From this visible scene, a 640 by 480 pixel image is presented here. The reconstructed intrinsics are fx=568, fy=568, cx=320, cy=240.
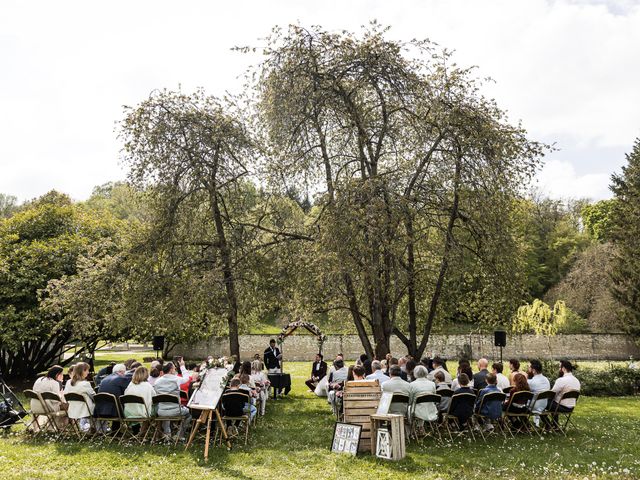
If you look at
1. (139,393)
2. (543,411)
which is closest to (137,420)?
(139,393)

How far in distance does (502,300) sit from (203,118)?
9.36 m

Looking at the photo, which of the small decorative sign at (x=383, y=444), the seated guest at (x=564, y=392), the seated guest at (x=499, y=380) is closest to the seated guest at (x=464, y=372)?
the seated guest at (x=499, y=380)

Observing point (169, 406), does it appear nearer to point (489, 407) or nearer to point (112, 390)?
point (112, 390)

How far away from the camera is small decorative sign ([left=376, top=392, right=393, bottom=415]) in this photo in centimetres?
877

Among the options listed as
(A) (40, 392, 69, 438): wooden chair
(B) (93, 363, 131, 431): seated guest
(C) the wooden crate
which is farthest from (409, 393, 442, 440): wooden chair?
(A) (40, 392, 69, 438): wooden chair

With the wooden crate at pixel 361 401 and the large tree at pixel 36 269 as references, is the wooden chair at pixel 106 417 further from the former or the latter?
the large tree at pixel 36 269

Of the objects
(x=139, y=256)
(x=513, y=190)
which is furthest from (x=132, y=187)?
(x=513, y=190)

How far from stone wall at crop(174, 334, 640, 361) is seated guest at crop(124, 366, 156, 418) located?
2520 cm

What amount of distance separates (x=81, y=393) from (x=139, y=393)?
3.41ft

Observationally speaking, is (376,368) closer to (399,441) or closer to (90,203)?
(399,441)

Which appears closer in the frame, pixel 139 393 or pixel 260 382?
pixel 139 393

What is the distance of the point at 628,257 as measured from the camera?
113ft

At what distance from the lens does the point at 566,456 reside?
851 centimetres

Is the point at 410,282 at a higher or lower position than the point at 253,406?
higher
